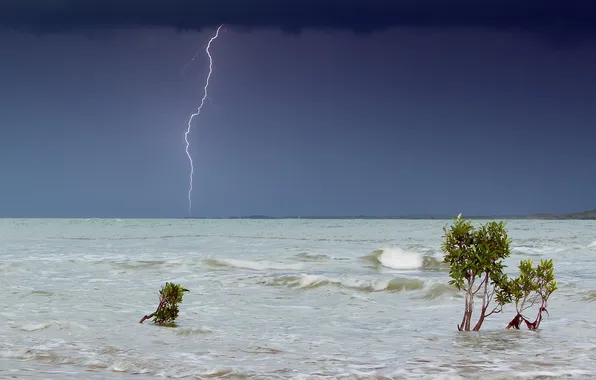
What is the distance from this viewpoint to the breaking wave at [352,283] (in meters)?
25.8

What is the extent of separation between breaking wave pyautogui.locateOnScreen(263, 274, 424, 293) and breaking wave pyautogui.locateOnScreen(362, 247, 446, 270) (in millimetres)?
10898

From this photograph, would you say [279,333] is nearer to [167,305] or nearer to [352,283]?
[167,305]

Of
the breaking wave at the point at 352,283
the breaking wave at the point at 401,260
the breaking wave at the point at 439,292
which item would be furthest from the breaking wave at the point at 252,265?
the breaking wave at the point at 439,292

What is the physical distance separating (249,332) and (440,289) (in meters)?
10.8

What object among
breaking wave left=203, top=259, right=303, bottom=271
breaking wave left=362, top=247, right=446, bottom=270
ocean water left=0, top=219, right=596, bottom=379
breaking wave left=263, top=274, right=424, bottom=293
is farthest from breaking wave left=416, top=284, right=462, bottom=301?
breaking wave left=362, top=247, right=446, bottom=270

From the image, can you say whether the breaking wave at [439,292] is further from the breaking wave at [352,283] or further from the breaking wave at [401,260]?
the breaking wave at [401,260]

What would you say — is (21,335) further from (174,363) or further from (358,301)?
(358,301)

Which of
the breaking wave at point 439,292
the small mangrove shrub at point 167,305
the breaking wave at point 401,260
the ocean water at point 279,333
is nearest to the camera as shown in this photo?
the ocean water at point 279,333

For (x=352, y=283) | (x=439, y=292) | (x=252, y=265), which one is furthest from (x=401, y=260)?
(x=439, y=292)

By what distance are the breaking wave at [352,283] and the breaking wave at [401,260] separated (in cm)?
1090

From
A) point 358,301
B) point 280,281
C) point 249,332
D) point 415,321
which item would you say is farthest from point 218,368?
point 280,281

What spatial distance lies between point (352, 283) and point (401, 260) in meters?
15.2

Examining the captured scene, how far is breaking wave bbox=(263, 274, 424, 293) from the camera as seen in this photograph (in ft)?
84.8

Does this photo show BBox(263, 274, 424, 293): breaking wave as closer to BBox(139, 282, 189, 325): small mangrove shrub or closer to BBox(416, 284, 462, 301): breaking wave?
BBox(416, 284, 462, 301): breaking wave
